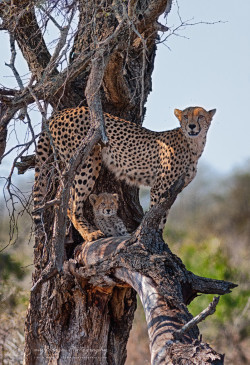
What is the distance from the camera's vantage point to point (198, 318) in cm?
395

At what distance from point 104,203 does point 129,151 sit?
1.88ft

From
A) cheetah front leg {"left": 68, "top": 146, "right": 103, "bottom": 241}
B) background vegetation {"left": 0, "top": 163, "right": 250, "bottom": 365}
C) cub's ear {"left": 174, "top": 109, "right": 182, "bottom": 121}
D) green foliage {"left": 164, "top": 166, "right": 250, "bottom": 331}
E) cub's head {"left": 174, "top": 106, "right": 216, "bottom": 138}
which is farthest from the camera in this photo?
green foliage {"left": 164, "top": 166, "right": 250, "bottom": 331}

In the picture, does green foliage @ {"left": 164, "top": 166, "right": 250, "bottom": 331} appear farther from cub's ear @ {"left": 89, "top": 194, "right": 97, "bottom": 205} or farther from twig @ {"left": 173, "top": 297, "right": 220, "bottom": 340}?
twig @ {"left": 173, "top": 297, "right": 220, "bottom": 340}

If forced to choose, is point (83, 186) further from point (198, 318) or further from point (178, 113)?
point (198, 318)

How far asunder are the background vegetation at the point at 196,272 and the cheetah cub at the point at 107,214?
677 millimetres

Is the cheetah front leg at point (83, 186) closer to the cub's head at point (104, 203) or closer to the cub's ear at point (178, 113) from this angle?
the cub's head at point (104, 203)

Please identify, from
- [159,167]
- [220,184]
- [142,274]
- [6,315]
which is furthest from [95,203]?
[220,184]

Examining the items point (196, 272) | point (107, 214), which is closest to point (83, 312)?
point (107, 214)

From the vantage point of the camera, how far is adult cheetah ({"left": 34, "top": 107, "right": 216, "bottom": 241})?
6.86 m

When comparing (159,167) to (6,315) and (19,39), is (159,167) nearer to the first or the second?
(19,39)

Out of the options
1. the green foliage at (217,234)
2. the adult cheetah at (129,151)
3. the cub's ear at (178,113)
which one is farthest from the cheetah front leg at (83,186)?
the green foliage at (217,234)

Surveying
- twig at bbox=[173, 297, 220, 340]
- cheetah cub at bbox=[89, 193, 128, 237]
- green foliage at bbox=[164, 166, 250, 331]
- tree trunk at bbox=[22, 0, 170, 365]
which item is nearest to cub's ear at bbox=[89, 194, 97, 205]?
cheetah cub at bbox=[89, 193, 128, 237]

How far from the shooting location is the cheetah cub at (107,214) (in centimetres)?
687

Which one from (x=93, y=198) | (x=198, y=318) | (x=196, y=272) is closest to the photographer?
(x=198, y=318)
